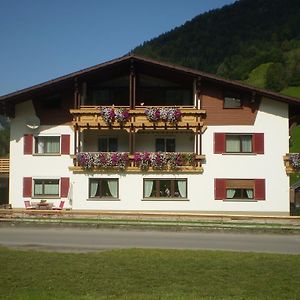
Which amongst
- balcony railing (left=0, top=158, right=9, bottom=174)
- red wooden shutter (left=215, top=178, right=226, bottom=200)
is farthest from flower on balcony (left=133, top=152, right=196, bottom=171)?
balcony railing (left=0, top=158, right=9, bottom=174)

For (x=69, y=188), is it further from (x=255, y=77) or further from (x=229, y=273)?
(x=255, y=77)

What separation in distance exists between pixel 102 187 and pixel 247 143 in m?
8.87

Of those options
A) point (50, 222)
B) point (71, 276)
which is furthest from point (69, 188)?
point (71, 276)

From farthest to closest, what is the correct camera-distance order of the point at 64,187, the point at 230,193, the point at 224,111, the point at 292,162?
1. the point at 64,187
2. the point at 224,111
3. the point at 230,193
4. the point at 292,162

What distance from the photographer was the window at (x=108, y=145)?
32688 millimetres

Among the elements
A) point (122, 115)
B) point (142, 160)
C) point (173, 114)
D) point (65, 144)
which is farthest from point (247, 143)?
point (65, 144)

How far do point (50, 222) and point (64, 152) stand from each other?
852 cm

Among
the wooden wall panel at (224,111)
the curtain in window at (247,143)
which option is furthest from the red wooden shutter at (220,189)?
the wooden wall panel at (224,111)

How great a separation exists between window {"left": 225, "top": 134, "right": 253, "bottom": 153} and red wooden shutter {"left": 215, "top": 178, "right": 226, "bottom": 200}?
6.06ft

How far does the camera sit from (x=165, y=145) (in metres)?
32.4

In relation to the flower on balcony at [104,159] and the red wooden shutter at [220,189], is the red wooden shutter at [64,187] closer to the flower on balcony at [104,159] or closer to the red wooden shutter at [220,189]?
the flower on balcony at [104,159]

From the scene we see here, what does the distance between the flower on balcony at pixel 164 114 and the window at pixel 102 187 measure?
438 centimetres

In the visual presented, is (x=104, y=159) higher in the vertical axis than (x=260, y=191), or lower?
higher

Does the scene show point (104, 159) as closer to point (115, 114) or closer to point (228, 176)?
point (115, 114)
